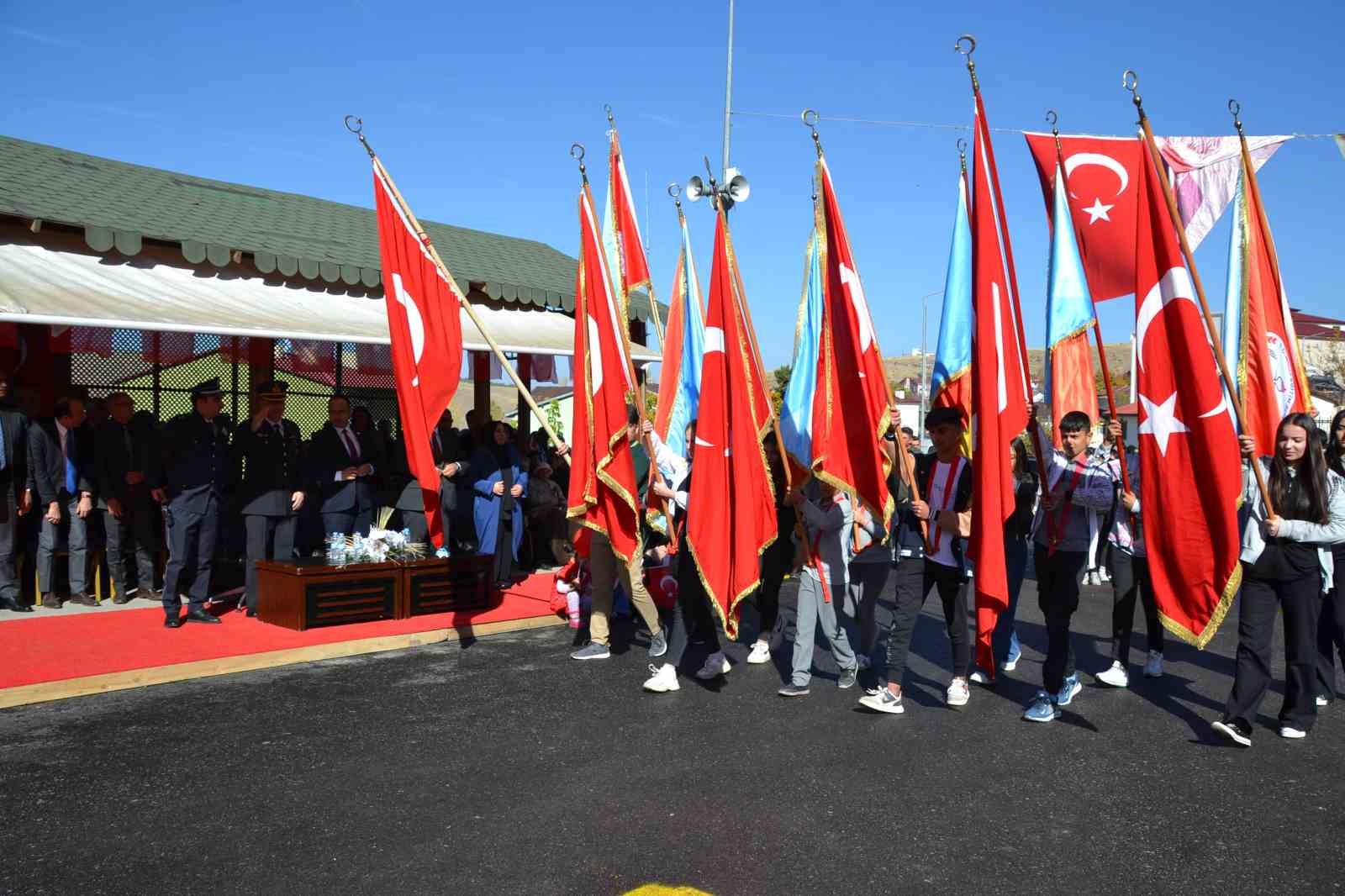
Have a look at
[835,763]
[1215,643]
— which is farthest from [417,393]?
[1215,643]

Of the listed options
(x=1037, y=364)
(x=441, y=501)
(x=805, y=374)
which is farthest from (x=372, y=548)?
(x=1037, y=364)

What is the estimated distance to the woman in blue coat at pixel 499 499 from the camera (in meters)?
11.6

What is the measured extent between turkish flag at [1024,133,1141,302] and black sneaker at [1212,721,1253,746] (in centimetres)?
321

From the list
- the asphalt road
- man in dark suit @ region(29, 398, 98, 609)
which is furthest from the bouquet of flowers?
man in dark suit @ region(29, 398, 98, 609)

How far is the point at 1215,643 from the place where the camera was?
9.52 meters

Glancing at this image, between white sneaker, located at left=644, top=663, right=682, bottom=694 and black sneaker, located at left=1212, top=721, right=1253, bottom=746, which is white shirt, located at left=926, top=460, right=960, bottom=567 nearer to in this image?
black sneaker, located at left=1212, top=721, right=1253, bottom=746

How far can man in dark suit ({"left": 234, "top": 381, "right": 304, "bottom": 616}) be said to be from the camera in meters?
9.91

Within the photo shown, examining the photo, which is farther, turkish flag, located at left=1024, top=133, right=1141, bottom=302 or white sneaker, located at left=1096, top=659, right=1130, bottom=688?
turkish flag, located at left=1024, top=133, right=1141, bottom=302

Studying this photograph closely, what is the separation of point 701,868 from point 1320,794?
3.29 m

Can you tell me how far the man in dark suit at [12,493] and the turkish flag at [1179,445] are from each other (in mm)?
8942

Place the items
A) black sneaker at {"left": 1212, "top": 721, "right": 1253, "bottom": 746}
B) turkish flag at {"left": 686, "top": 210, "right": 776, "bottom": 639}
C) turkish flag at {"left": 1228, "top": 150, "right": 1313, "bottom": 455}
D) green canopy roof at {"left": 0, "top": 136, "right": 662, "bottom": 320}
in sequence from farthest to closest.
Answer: green canopy roof at {"left": 0, "top": 136, "right": 662, "bottom": 320} → turkish flag at {"left": 1228, "top": 150, "right": 1313, "bottom": 455} → turkish flag at {"left": 686, "top": 210, "right": 776, "bottom": 639} → black sneaker at {"left": 1212, "top": 721, "right": 1253, "bottom": 746}

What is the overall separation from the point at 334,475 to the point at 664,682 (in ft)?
15.4

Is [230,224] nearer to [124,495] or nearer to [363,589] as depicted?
[124,495]

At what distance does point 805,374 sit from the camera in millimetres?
8227
